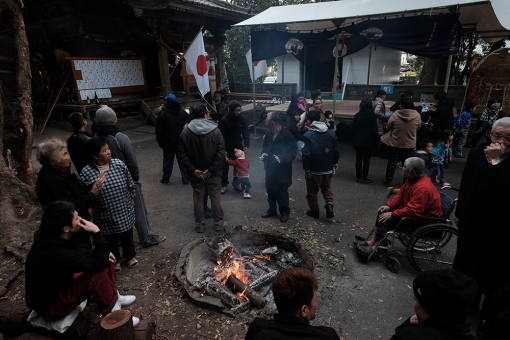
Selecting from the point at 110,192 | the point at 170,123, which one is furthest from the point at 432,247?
the point at 170,123

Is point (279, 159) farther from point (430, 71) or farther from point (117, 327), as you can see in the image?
point (430, 71)

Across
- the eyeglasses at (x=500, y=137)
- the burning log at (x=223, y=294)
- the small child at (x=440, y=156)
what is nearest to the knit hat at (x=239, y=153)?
the burning log at (x=223, y=294)

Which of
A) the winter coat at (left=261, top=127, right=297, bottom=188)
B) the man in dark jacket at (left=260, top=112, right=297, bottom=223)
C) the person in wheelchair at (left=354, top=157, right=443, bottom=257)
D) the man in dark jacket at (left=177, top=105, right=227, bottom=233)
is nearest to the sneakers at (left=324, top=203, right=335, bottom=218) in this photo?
the man in dark jacket at (left=260, top=112, right=297, bottom=223)

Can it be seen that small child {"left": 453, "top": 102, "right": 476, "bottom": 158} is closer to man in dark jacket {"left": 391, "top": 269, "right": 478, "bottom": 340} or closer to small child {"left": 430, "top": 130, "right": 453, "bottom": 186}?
small child {"left": 430, "top": 130, "right": 453, "bottom": 186}

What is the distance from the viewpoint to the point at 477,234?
9.80 feet

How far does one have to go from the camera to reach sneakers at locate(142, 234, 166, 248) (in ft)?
15.7

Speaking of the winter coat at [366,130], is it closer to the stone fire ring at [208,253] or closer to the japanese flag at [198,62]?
the stone fire ring at [208,253]

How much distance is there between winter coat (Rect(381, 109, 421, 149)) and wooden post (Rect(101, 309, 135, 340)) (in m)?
6.25

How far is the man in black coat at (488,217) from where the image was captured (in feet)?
9.18

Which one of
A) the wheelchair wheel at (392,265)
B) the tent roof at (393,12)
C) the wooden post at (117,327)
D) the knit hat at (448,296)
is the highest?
the tent roof at (393,12)

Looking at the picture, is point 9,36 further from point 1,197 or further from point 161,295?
point 161,295

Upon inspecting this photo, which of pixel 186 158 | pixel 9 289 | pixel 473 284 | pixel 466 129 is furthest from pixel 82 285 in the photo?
pixel 466 129

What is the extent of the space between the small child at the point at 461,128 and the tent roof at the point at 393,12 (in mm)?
2110

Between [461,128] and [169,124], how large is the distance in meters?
7.83
